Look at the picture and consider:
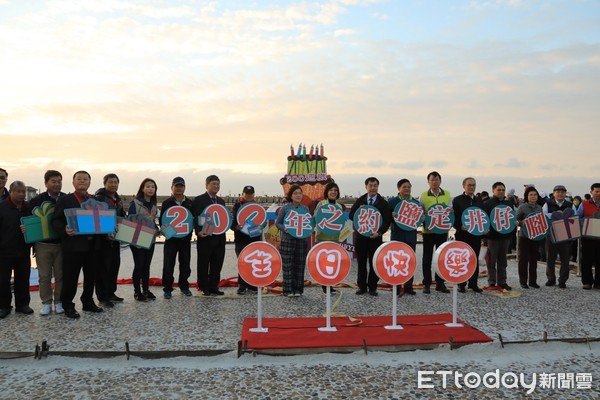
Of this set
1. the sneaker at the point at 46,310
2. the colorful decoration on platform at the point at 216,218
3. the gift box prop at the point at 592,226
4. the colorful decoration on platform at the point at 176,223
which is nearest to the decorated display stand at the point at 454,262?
the colorful decoration on platform at the point at 216,218

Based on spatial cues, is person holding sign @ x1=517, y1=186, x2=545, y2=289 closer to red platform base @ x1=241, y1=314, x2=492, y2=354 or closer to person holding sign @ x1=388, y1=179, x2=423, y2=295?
person holding sign @ x1=388, y1=179, x2=423, y2=295

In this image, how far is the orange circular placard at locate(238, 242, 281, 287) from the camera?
15.5 feet

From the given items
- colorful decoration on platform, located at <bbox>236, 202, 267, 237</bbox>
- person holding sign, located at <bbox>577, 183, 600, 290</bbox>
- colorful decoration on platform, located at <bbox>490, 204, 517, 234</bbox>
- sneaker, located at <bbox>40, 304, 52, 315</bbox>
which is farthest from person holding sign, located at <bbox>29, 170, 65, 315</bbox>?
person holding sign, located at <bbox>577, 183, 600, 290</bbox>

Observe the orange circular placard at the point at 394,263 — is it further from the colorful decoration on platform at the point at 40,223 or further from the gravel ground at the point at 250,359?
the colorful decoration on platform at the point at 40,223

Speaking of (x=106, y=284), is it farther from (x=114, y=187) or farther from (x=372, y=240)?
(x=372, y=240)

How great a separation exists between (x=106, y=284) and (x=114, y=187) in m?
1.24

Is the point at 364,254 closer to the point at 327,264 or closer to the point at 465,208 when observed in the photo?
the point at 465,208

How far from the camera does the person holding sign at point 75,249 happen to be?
508cm

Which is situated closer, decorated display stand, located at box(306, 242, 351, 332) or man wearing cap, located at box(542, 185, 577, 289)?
decorated display stand, located at box(306, 242, 351, 332)

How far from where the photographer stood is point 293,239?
6.31 m

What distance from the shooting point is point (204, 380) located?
347cm

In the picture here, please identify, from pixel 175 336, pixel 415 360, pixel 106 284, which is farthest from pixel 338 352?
pixel 106 284

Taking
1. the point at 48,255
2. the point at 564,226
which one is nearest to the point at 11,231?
the point at 48,255

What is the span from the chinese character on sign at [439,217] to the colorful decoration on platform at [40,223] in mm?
4825
